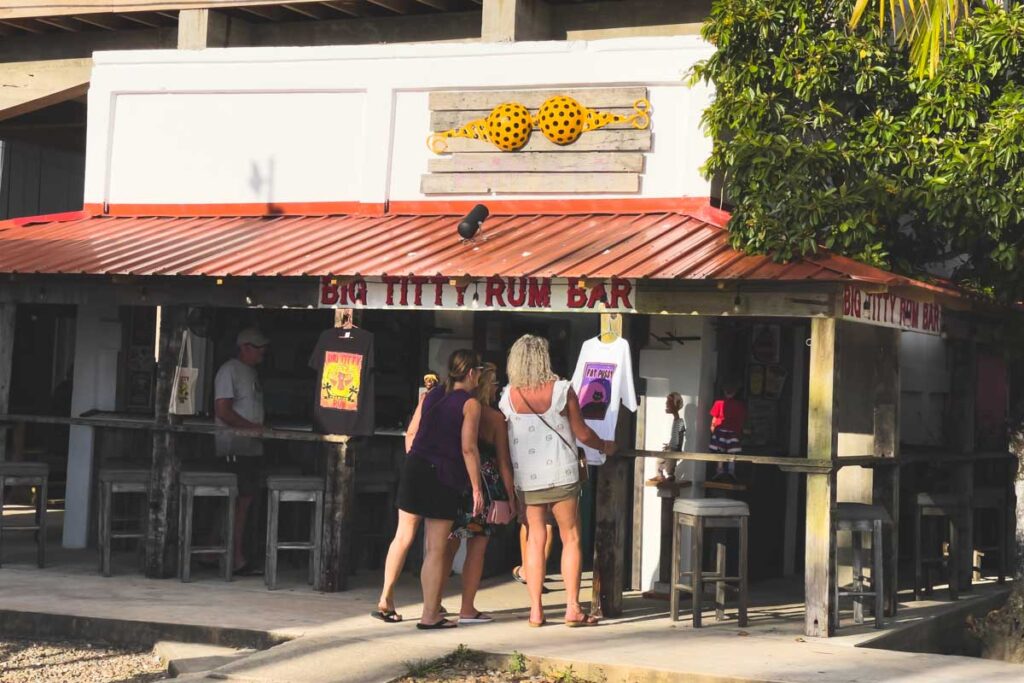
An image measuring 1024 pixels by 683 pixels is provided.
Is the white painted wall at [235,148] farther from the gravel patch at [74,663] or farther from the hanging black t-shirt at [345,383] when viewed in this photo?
the gravel patch at [74,663]

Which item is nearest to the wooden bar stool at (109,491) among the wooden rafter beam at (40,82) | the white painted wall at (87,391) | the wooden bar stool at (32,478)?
the wooden bar stool at (32,478)

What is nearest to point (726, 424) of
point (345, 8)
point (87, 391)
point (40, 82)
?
point (87, 391)

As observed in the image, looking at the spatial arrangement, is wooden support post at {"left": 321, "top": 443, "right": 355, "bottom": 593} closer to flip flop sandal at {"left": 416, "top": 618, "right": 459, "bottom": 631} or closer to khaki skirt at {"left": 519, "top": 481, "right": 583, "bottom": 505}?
flip flop sandal at {"left": 416, "top": 618, "right": 459, "bottom": 631}

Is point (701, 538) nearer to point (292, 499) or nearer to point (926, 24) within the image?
point (292, 499)

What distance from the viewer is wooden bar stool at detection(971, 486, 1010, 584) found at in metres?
13.8

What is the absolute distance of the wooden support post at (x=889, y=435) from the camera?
1127cm

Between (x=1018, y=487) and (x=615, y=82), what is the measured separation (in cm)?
474

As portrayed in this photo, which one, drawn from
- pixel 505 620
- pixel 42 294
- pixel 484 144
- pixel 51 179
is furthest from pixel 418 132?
pixel 51 179

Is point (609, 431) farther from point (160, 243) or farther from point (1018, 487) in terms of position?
point (160, 243)

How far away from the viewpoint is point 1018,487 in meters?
11.3

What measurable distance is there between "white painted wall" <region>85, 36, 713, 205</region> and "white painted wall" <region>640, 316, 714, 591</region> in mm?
1191

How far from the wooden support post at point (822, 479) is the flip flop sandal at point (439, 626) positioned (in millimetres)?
2451

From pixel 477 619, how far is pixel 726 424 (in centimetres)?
323

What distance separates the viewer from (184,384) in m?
12.4
